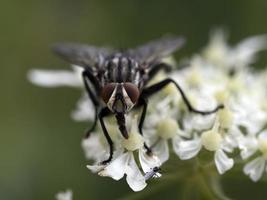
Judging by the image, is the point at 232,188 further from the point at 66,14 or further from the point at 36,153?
the point at 66,14

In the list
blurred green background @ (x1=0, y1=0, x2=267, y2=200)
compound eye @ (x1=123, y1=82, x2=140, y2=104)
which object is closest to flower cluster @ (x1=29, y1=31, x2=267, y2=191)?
compound eye @ (x1=123, y1=82, x2=140, y2=104)

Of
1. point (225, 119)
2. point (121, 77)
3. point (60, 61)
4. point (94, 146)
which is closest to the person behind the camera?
point (121, 77)

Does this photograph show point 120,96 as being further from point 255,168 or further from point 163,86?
point 255,168

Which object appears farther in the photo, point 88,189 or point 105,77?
point 88,189

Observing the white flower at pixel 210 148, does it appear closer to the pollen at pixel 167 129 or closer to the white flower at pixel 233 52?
the pollen at pixel 167 129

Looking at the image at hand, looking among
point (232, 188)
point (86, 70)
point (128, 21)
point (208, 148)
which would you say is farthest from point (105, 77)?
point (128, 21)

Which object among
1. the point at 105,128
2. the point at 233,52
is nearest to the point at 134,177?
the point at 105,128

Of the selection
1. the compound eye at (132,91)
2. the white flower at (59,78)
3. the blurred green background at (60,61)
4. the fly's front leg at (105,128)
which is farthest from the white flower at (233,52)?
the compound eye at (132,91)
